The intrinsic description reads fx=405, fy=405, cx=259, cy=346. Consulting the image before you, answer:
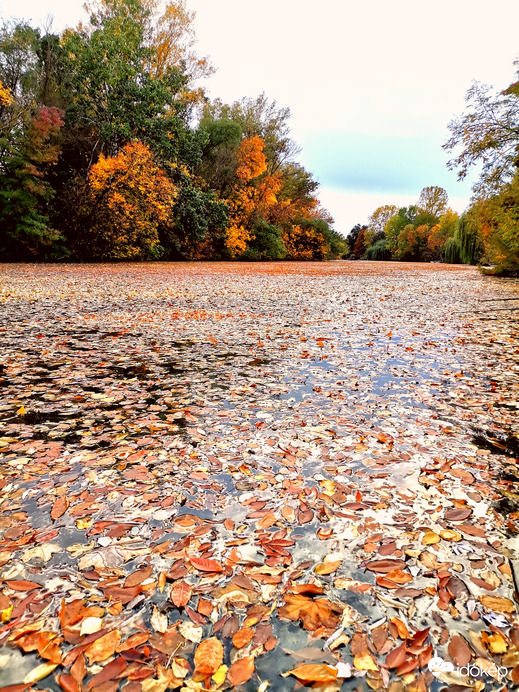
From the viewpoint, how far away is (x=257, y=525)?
2.17 m

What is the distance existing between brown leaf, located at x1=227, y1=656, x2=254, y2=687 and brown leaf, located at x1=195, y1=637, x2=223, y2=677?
0.05m

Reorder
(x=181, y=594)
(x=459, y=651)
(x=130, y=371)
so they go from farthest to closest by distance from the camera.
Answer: (x=130, y=371) < (x=181, y=594) < (x=459, y=651)

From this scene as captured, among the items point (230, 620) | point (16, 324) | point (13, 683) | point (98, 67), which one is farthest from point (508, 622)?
point (98, 67)

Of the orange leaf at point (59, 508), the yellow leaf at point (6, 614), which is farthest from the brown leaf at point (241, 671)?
the orange leaf at point (59, 508)

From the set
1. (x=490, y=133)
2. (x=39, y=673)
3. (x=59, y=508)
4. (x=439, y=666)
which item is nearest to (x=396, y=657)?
(x=439, y=666)

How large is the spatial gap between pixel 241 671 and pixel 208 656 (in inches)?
5.1

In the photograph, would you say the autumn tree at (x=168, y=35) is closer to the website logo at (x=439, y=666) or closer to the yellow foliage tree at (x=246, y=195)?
the yellow foliage tree at (x=246, y=195)

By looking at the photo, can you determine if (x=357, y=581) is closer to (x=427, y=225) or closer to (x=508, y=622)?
(x=508, y=622)

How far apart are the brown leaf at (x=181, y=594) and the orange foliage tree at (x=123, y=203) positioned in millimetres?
22600

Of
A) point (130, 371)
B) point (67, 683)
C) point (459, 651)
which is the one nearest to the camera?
point (67, 683)

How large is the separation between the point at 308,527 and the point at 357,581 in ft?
1.33

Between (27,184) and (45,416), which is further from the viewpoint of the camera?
(27,184)

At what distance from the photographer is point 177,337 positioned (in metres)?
6.59

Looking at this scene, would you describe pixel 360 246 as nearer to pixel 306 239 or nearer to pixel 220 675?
pixel 306 239
